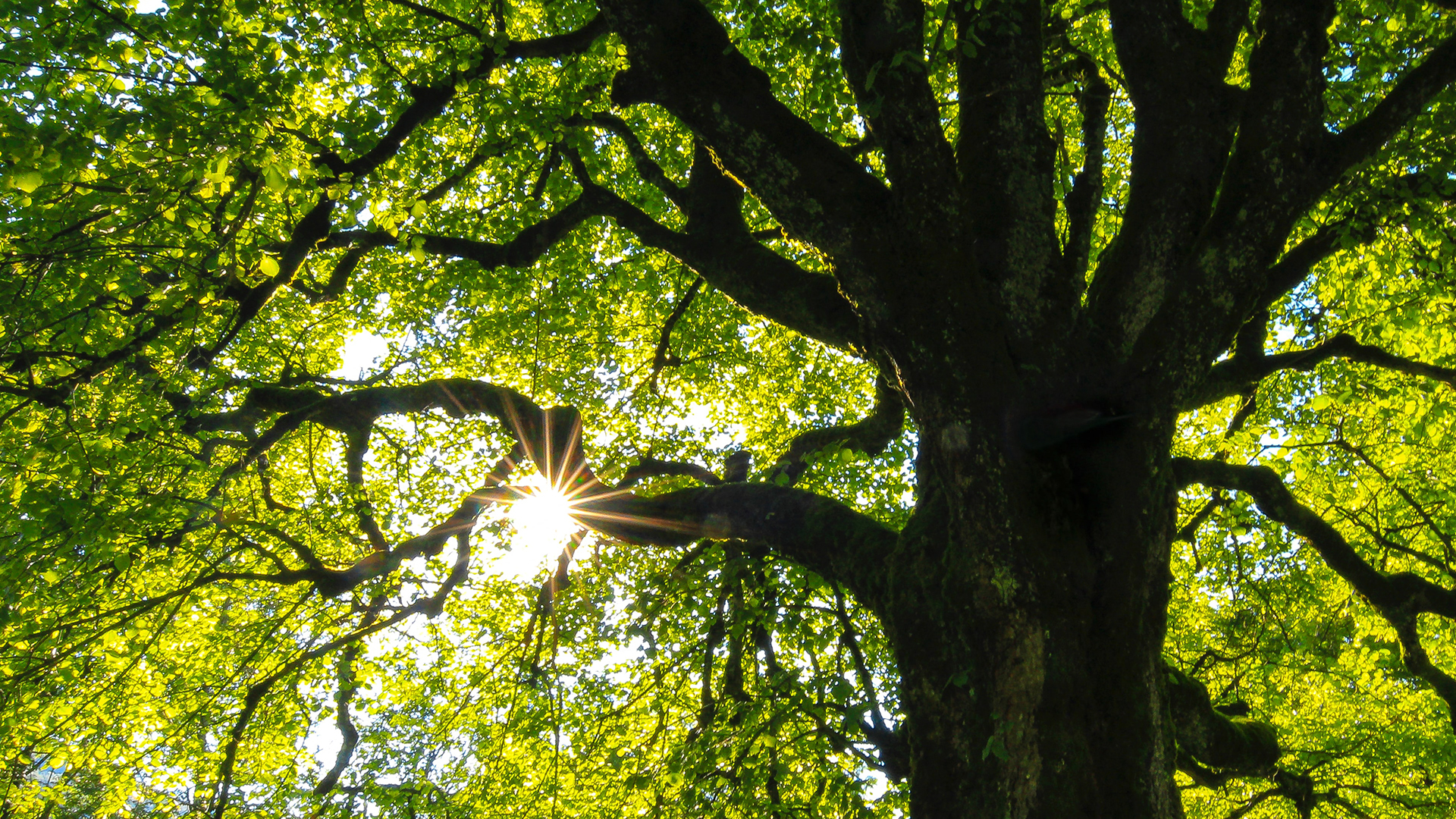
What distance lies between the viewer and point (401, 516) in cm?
1062

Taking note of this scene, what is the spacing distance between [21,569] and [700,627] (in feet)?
→ 15.5

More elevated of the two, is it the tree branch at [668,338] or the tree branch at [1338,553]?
the tree branch at [668,338]

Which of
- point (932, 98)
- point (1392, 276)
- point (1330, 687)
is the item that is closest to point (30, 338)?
point (932, 98)

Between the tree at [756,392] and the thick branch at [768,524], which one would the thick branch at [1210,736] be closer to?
the tree at [756,392]

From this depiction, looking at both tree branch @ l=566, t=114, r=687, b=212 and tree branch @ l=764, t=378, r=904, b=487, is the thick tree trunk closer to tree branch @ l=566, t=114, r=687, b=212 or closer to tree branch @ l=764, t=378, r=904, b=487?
tree branch @ l=764, t=378, r=904, b=487

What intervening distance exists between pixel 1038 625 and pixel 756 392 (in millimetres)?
7829

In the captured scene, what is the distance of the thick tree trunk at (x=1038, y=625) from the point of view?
3281 mm

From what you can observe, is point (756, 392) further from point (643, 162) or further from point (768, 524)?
point (768, 524)

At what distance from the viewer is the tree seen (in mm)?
3705

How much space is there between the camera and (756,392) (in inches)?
437

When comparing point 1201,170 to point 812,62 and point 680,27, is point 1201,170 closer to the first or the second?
point 680,27

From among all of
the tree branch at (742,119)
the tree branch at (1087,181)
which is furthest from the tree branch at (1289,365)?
the tree branch at (742,119)

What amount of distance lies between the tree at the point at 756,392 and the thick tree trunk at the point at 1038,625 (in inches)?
0.9

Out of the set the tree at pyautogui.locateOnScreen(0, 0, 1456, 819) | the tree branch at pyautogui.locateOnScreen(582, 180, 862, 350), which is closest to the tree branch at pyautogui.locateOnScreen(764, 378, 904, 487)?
the tree at pyautogui.locateOnScreen(0, 0, 1456, 819)
